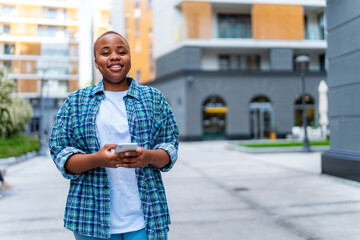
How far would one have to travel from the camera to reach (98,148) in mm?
→ 1752

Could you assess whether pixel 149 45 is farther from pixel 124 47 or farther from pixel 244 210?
pixel 124 47

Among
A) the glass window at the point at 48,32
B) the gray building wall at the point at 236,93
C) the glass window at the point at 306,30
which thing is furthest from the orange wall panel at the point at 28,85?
the glass window at the point at 306,30

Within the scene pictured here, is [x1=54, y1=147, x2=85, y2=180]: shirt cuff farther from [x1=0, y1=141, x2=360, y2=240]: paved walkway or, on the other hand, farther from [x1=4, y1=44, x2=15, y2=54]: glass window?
[x1=4, y1=44, x2=15, y2=54]: glass window

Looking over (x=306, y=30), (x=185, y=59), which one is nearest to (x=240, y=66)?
(x=185, y=59)

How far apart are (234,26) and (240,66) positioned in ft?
11.0

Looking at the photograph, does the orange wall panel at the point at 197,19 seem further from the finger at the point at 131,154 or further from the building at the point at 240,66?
the finger at the point at 131,154

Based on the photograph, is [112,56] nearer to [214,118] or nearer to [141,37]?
[214,118]

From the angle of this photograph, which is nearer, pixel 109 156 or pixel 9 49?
pixel 109 156

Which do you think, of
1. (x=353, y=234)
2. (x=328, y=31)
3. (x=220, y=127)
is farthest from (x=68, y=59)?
(x=353, y=234)

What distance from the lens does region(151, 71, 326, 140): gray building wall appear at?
89.0 feet

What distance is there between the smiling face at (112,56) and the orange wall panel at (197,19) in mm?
26493

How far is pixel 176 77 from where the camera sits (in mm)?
28281

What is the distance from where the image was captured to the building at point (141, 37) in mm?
35312

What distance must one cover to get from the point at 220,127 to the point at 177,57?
6.83m
